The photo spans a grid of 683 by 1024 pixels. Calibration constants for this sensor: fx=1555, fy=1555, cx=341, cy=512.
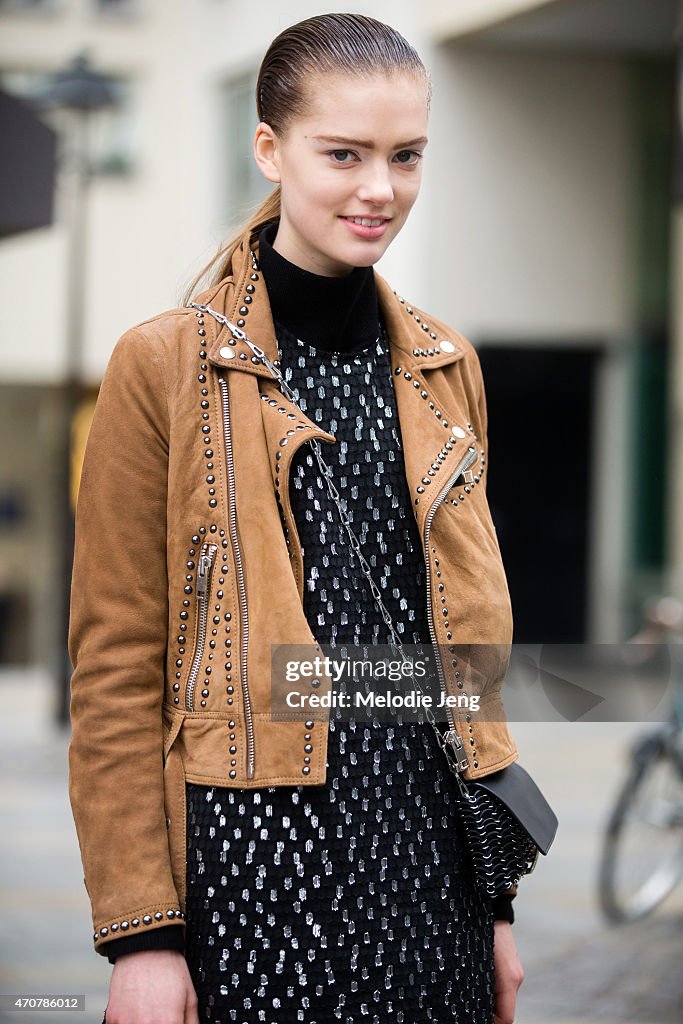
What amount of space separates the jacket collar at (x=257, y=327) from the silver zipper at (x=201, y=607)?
230 millimetres

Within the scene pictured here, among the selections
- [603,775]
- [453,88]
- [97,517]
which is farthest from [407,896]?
[453,88]

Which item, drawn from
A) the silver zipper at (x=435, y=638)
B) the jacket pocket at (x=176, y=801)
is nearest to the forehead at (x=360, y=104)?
the silver zipper at (x=435, y=638)

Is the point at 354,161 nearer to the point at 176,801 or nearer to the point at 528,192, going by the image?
the point at 176,801

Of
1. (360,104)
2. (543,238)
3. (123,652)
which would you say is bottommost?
(123,652)

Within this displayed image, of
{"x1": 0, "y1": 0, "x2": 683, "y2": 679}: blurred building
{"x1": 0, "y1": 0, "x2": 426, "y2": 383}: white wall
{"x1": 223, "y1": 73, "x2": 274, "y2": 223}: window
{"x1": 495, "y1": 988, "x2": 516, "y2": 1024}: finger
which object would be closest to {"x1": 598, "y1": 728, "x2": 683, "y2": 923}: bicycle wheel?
{"x1": 495, "y1": 988, "x2": 516, "y2": 1024}: finger

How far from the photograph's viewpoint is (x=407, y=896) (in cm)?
186

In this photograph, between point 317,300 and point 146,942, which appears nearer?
point 146,942

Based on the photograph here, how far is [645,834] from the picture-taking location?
636 centimetres

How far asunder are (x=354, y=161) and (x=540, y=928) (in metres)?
4.71

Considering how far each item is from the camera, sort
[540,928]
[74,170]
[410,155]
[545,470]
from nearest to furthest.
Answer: [410,155]
[540,928]
[74,170]
[545,470]

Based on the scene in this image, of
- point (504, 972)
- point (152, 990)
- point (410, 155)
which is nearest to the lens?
point (152, 990)

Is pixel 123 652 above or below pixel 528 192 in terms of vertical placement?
below

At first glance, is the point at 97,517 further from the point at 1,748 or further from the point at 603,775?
the point at 1,748

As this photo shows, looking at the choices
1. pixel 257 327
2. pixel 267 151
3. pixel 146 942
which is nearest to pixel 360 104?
pixel 267 151
